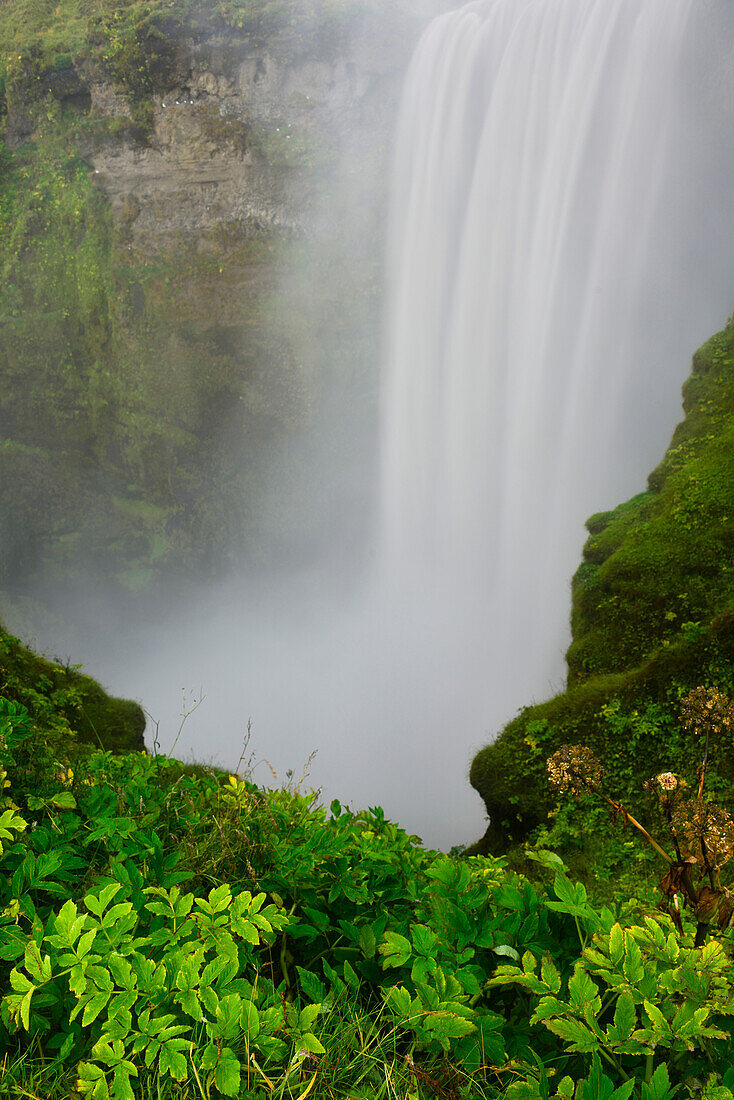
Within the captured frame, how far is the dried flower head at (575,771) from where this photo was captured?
1657 millimetres

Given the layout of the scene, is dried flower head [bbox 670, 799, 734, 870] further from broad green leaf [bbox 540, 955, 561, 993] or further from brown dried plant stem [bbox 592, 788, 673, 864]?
broad green leaf [bbox 540, 955, 561, 993]

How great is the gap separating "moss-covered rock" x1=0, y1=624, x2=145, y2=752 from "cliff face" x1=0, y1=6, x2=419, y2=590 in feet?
44.8

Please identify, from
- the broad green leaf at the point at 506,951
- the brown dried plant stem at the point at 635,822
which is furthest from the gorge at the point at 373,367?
the broad green leaf at the point at 506,951

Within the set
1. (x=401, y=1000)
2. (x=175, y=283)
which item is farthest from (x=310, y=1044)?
(x=175, y=283)

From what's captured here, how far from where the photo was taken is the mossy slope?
509 cm

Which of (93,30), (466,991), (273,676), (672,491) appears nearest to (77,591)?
(273,676)

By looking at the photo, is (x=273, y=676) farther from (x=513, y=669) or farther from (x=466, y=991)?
(x=466, y=991)

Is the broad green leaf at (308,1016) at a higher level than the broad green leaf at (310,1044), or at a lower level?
higher

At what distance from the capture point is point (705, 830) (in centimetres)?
138

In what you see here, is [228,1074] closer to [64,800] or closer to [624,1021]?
[624,1021]

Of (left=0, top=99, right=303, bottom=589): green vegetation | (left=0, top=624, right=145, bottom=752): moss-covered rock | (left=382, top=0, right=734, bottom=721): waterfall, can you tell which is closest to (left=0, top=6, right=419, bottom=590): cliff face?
(left=0, top=99, right=303, bottom=589): green vegetation

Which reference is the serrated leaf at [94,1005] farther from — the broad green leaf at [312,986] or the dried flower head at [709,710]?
the dried flower head at [709,710]

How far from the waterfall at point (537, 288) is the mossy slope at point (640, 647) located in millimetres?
4647

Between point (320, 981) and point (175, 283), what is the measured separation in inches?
818
